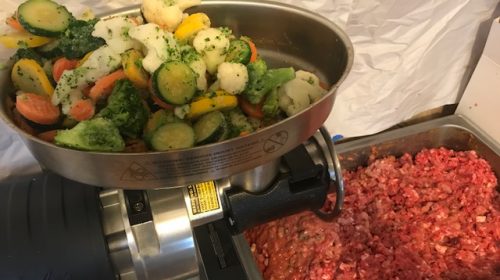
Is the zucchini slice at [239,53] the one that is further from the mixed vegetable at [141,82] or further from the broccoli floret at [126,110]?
the broccoli floret at [126,110]

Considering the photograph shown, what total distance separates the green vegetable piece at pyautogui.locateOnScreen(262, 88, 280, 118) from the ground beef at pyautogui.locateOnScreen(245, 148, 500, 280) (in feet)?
1.62

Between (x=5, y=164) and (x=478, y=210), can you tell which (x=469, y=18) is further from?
(x=5, y=164)

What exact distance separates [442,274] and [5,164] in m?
1.00

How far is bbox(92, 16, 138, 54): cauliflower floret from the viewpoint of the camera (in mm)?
660

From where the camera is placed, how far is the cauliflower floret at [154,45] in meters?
0.62

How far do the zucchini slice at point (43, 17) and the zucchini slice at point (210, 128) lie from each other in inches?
10.5

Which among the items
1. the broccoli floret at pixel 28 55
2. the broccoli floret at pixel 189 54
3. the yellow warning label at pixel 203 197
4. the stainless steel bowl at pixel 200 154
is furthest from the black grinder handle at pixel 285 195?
the broccoli floret at pixel 28 55

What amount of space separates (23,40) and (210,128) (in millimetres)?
327

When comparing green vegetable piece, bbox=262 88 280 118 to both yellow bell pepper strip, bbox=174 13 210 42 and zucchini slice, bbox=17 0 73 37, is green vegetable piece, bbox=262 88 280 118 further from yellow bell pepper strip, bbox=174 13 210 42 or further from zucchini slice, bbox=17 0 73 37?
zucchini slice, bbox=17 0 73 37

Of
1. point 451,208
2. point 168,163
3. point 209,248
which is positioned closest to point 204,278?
point 209,248

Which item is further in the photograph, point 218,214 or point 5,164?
point 5,164

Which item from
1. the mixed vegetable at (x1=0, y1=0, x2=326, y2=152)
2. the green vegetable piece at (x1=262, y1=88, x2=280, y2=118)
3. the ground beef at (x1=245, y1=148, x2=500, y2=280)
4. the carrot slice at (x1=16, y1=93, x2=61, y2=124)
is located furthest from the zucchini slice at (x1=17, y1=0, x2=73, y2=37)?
the ground beef at (x1=245, y1=148, x2=500, y2=280)

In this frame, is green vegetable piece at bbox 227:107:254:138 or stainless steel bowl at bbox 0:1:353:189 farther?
green vegetable piece at bbox 227:107:254:138

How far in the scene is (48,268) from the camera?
2.31 feet
